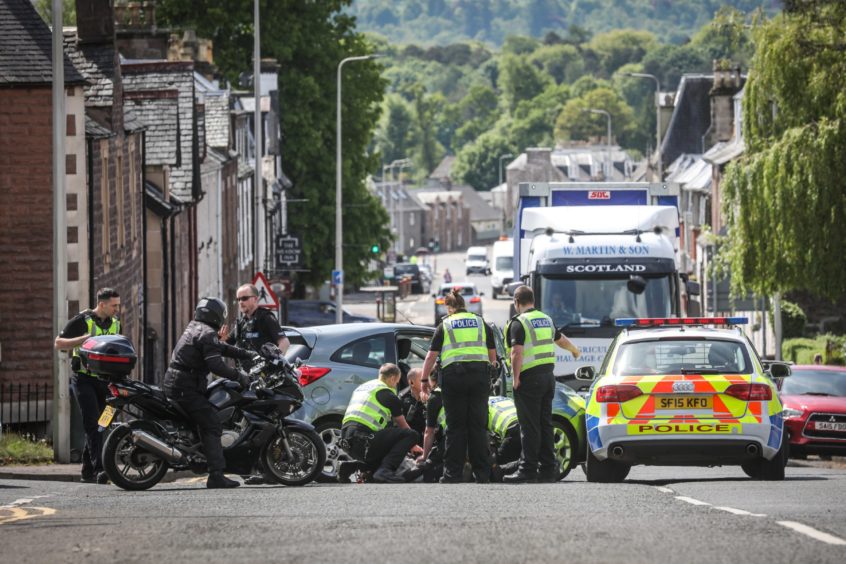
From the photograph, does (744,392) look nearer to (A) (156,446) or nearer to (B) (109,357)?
(A) (156,446)

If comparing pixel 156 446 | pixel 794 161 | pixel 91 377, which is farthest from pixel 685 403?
pixel 794 161

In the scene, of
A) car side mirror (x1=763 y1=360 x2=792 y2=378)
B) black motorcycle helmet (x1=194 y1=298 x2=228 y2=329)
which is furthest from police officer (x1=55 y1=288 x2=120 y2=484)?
car side mirror (x1=763 y1=360 x2=792 y2=378)

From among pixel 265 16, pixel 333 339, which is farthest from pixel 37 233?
pixel 265 16

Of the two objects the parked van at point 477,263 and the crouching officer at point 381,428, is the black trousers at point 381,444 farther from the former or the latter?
the parked van at point 477,263

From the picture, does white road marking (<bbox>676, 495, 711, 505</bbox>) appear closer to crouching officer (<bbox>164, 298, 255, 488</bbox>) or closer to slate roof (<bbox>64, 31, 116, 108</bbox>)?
crouching officer (<bbox>164, 298, 255, 488</bbox>)

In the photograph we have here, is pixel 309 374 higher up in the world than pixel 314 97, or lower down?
lower down

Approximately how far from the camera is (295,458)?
15273 mm

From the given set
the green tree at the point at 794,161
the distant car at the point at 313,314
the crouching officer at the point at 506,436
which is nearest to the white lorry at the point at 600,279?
the crouching officer at the point at 506,436

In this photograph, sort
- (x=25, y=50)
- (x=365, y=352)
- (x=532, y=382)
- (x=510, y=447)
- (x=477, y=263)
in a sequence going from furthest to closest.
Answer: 1. (x=477, y=263)
2. (x=25, y=50)
3. (x=365, y=352)
4. (x=510, y=447)
5. (x=532, y=382)

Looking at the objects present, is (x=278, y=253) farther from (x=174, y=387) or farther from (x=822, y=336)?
(x=174, y=387)

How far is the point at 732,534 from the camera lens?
9.91m

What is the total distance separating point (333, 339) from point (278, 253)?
30.7 m

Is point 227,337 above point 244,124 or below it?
below

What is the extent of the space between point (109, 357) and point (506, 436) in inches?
176
